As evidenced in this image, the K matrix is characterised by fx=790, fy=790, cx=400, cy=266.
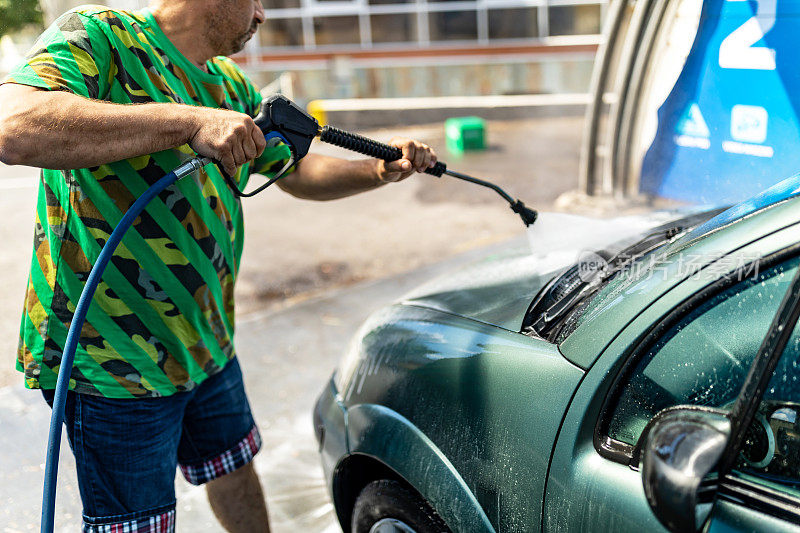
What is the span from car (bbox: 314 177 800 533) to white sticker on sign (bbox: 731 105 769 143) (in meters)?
1.12

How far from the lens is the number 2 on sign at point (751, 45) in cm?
319

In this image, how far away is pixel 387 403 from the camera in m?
2.12

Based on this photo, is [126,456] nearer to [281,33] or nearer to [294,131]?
[294,131]

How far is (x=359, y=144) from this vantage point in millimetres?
2115

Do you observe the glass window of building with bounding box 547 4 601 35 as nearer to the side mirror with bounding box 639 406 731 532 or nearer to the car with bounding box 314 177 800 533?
the car with bounding box 314 177 800 533

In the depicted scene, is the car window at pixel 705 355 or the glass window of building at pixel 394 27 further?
the glass window of building at pixel 394 27

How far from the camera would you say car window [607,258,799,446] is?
143 centimetres

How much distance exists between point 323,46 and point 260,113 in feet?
47.2

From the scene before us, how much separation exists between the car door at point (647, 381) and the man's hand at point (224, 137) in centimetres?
87

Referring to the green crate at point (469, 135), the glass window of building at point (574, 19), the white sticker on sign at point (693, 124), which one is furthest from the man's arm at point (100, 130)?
the glass window of building at point (574, 19)

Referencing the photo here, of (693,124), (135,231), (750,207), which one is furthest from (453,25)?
(750,207)

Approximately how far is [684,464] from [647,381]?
1.02 ft

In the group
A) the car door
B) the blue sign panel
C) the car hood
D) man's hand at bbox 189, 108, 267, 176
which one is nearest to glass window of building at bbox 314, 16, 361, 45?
the blue sign panel

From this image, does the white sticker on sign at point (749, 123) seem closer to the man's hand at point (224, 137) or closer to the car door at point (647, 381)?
the car door at point (647, 381)
